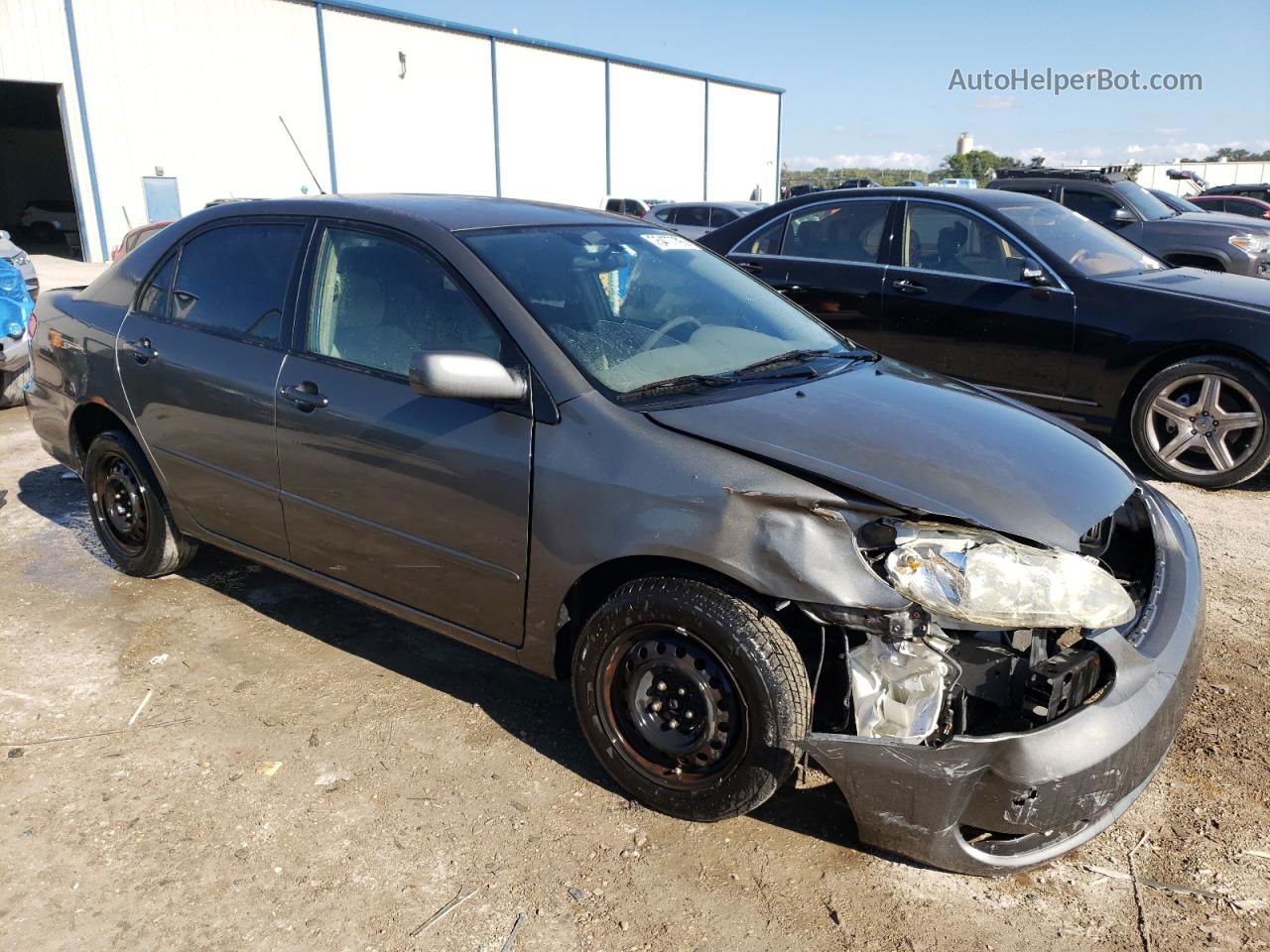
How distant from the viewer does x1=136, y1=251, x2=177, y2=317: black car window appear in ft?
13.3

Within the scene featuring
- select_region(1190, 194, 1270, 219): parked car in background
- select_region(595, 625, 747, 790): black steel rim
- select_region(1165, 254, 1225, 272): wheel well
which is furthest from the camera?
select_region(1190, 194, 1270, 219): parked car in background

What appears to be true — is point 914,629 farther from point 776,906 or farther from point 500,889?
point 500,889

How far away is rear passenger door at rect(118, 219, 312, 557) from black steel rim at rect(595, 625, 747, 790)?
1543mm

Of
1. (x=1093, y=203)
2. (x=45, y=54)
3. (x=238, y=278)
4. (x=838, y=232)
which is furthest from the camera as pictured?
(x=45, y=54)

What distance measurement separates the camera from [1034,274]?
6023 mm

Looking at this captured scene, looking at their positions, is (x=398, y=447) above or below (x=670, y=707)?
above

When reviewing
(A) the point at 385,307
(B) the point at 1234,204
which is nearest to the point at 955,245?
(A) the point at 385,307

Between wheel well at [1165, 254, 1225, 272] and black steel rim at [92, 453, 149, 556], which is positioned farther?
wheel well at [1165, 254, 1225, 272]

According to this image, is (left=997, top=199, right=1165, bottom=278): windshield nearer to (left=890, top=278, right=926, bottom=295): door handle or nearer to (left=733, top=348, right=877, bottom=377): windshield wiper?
(left=890, top=278, right=926, bottom=295): door handle

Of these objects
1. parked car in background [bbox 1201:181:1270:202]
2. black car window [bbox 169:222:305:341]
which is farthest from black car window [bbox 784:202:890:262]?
parked car in background [bbox 1201:181:1270:202]

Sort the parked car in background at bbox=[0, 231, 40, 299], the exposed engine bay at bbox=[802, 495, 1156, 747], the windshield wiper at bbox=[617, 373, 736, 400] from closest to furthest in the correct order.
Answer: the exposed engine bay at bbox=[802, 495, 1156, 747] < the windshield wiper at bbox=[617, 373, 736, 400] < the parked car in background at bbox=[0, 231, 40, 299]

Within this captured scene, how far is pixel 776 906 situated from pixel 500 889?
0.70 meters

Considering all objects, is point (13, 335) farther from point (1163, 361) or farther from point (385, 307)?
point (1163, 361)

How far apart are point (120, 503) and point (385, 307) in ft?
6.64
